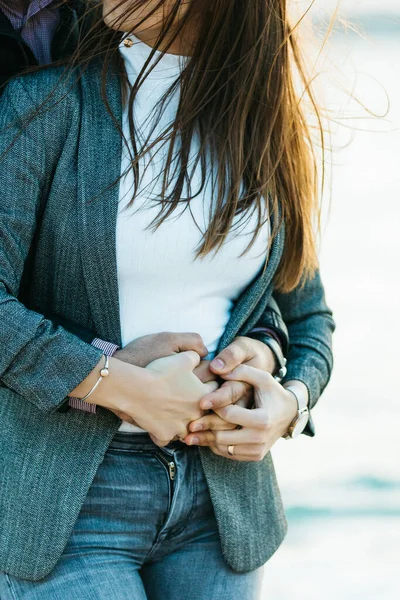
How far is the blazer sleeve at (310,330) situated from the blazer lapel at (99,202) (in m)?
0.49

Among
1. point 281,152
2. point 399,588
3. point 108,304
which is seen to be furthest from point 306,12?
point 399,588

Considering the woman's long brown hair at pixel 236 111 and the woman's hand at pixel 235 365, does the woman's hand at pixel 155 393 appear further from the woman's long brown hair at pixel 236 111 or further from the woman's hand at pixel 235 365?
the woman's long brown hair at pixel 236 111

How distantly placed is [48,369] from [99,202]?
31 centimetres

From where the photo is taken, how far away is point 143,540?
1.63m

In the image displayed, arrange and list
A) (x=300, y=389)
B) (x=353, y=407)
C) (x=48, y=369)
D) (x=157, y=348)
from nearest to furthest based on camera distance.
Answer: (x=48, y=369) < (x=157, y=348) < (x=300, y=389) < (x=353, y=407)

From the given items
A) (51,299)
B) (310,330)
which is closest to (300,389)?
(310,330)

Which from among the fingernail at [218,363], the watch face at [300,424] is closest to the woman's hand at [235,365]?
the fingernail at [218,363]

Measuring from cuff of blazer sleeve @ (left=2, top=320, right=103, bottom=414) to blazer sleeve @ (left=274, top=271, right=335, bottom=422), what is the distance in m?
0.57

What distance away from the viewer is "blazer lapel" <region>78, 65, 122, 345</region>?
1546 mm

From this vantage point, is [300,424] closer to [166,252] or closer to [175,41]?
[166,252]

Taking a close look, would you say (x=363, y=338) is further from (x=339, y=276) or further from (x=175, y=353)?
(x=175, y=353)

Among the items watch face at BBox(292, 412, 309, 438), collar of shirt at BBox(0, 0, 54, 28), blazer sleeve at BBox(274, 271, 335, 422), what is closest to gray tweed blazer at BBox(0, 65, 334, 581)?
collar of shirt at BBox(0, 0, 54, 28)

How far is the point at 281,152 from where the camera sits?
1.80m

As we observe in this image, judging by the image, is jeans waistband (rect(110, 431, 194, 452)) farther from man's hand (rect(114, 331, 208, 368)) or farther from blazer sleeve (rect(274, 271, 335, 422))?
blazer sleeve (rect(274, 271, 335, 422))
